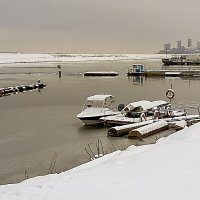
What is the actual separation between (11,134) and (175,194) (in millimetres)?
14365

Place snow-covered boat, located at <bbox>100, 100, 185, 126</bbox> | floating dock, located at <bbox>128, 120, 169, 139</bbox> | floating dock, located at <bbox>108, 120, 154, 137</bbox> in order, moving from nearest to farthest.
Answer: floating dock, located at <bbox>128, 120, 169, 139</bbox> → floating dock, located at <bbox>108, 120, 154, 137</bbox> → snow-covered boat, located at <bbox>100, 100, 185, 126</bbox>

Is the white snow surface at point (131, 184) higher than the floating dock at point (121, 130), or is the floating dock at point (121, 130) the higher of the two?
the white snow surface at point (131, 184)

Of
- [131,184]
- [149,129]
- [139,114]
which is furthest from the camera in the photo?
[139,114]

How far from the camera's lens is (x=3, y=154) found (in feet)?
50.1

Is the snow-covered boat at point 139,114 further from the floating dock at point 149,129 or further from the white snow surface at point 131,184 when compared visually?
the white snow surface at point 131,184

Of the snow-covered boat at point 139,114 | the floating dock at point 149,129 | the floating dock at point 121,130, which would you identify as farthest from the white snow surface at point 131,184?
the snow-covered boat at point 139,114

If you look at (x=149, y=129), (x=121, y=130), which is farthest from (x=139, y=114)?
(x=121, y=130)

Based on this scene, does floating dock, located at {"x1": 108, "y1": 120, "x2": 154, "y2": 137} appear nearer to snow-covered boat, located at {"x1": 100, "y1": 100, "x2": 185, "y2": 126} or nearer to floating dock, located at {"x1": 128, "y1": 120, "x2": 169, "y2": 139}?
floating dock, located at {"x1": 128, "y1": 120, "x2": 169, "y2": 139}

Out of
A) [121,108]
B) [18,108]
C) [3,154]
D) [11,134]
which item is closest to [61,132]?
[11,134]

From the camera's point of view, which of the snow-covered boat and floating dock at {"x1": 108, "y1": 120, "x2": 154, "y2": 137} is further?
the snow-covered boat

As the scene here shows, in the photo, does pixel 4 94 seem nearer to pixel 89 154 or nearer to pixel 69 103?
pixel 69 103

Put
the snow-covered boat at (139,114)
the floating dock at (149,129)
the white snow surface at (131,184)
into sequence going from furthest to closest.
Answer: the snow-covered boat at (139,114) < the floating dock at (149,129) < the white snow surface at (131,184)

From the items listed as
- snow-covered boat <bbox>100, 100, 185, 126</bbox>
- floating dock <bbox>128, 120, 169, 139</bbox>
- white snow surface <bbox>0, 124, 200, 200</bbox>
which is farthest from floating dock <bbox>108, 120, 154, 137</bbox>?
white snow surface <bbox>0, 124, 200, 200</bbox>

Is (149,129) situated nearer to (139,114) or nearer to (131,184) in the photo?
(139,114)
